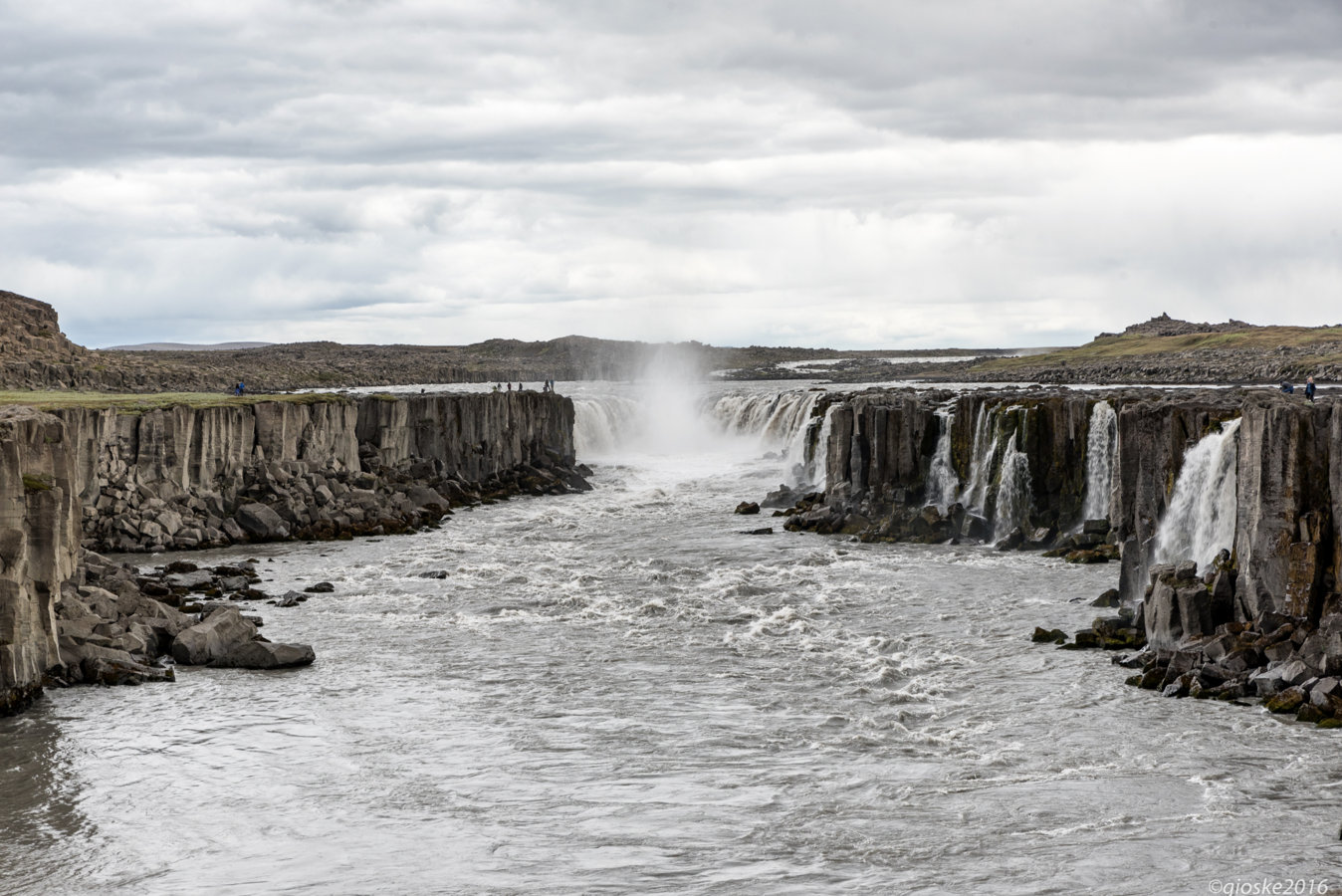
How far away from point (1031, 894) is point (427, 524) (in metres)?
42.6

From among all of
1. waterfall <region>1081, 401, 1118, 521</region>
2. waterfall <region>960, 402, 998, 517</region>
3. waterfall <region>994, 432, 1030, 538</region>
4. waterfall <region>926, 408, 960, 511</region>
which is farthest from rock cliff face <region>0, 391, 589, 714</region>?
waterfall <region>1081, 401, 1118, 521</region>

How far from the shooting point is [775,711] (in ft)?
88.1

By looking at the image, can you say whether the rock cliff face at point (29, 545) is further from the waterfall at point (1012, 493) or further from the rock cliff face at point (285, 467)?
the waterfall at point (1012, 493)

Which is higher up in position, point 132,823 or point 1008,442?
point 1008,442

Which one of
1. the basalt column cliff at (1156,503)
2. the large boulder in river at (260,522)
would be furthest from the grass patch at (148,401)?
the basalt column cliff at (1156,503)

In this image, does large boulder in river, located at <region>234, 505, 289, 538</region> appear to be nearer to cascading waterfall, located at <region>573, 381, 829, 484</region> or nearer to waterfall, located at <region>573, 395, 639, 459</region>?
waterfall, located at <region>573, 395, 639, 459</region>

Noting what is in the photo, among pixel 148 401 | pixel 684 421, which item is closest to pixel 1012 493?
pixel 148 401

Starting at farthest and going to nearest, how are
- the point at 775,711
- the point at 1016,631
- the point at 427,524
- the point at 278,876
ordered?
the point at 427,524, the point at 1016,631, the point at 775,711, the point at 278,876

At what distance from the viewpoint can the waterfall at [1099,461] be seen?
47656mm

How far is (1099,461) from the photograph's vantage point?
48312 millimetres

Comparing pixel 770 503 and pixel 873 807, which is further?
pixel 770 503

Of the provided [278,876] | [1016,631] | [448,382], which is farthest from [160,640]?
[448,382]

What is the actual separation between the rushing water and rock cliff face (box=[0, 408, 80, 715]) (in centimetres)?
99

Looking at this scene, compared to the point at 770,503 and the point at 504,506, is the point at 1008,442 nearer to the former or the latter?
the point at 770,503
